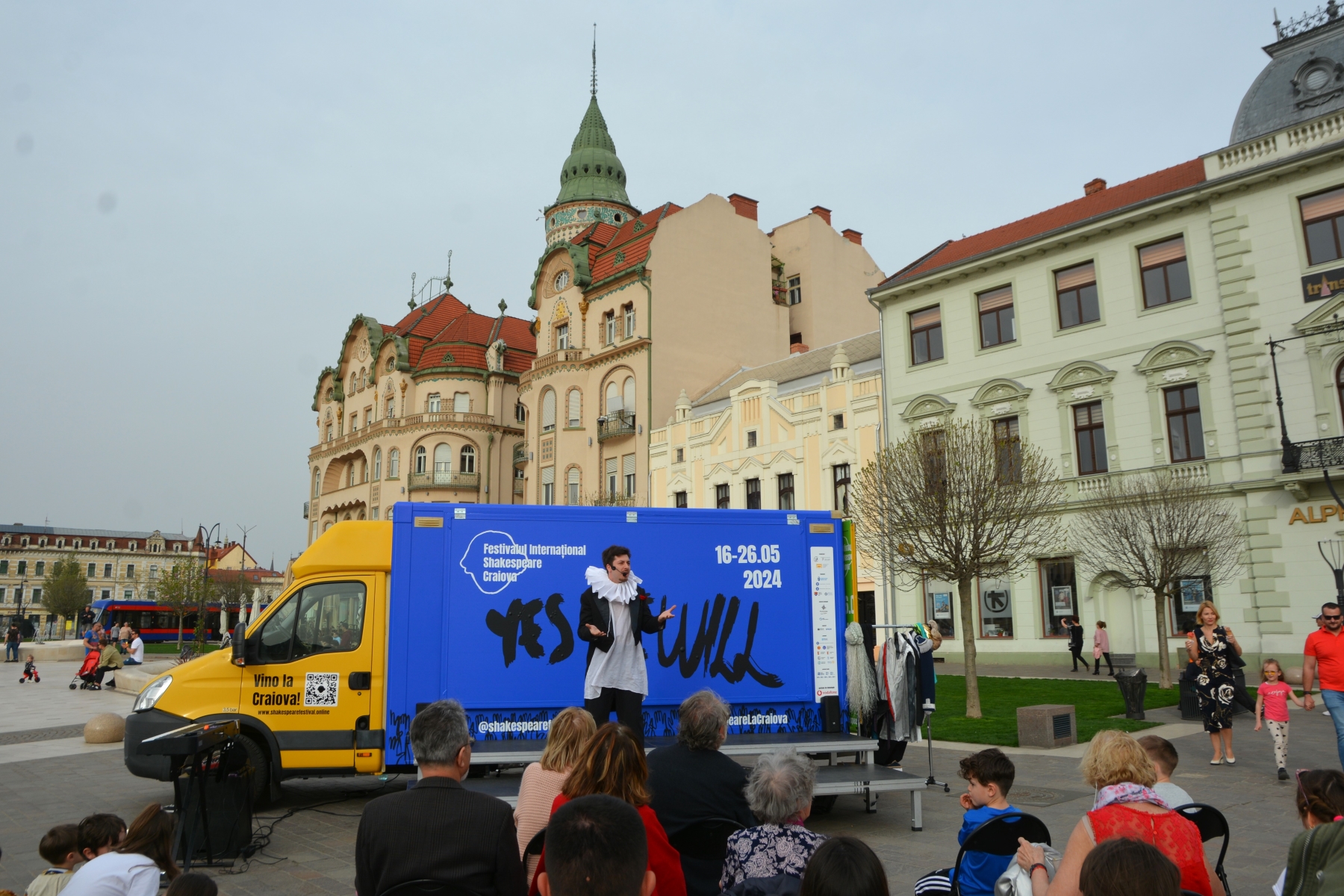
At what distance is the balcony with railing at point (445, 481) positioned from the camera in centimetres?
5397

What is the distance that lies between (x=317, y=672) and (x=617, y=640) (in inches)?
144

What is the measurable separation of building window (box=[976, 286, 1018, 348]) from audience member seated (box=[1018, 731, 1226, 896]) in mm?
26763

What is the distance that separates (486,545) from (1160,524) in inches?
689

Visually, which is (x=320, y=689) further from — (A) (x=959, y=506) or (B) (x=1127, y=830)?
(A) (x=959, y=506)

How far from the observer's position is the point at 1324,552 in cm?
2197

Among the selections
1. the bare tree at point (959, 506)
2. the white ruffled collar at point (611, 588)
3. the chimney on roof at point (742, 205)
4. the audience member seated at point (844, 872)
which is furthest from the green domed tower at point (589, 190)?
the audience member seated at point (844, 872)

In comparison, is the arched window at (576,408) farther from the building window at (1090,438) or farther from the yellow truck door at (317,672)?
the yellow truck door at (317,672)

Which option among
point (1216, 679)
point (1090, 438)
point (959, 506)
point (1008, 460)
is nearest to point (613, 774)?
point (1216, 679)

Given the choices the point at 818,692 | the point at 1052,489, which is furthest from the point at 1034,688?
the point at 818,692

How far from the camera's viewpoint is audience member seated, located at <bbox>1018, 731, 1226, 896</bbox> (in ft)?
12.8

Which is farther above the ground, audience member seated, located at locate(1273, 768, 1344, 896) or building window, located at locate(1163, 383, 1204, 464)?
building window, located at locate(1163, 383, 1204, 464)

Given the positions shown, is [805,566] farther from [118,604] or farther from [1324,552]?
[118,604]

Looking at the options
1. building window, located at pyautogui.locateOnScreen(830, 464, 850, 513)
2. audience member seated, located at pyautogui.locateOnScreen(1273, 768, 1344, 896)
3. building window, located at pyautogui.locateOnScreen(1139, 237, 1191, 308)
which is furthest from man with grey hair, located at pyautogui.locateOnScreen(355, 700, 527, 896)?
building window, located at pyautogui.locateOnScreen(830, 464, 850, 513)

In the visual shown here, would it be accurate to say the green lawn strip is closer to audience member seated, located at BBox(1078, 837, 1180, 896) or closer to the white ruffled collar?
the white ruffled collar
